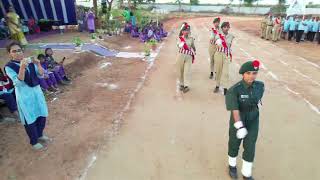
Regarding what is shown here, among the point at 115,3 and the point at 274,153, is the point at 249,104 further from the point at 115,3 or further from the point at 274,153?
the point at 115,3

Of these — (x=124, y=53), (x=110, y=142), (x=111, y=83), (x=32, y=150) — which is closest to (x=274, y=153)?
(x=110, y=142)

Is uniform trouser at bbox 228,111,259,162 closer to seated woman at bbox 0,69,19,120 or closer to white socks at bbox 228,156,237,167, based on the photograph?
white socks at bbox 228,156,237,167

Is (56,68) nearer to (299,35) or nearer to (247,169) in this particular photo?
(247,169)

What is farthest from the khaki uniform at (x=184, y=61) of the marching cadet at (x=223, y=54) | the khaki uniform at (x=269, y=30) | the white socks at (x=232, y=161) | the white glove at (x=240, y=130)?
the khaki uniform at (x=269, y=30)

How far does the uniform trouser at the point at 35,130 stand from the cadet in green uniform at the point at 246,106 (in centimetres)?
329

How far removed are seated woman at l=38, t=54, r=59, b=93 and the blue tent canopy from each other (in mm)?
10270

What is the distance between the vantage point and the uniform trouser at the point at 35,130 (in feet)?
18.4

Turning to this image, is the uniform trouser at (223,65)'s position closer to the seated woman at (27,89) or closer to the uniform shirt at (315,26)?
the seated woman at (27,89)

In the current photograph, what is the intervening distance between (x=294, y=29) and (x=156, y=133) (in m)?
17.8

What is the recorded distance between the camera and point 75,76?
10828 millimetres

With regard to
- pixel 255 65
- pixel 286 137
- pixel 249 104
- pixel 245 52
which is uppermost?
pixel 255 65

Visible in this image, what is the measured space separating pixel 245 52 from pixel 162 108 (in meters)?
9.67

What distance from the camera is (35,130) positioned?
224 inches

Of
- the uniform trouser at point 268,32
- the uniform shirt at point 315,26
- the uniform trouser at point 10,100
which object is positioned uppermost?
the uniform trouser at point 10,100
